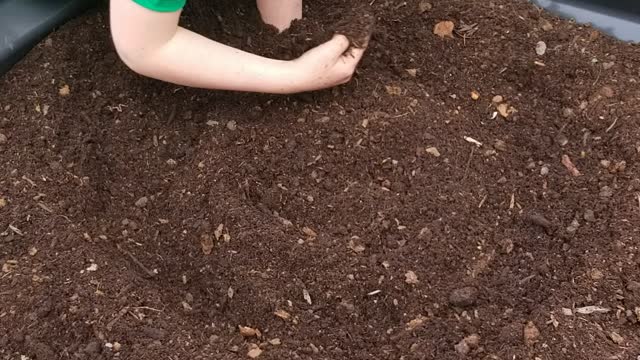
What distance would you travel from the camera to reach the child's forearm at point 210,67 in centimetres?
108

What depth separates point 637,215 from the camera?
1086 mm

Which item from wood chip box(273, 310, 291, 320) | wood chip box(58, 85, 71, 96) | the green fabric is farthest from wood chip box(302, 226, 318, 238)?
wood chip box(58, 85, 71, 96)

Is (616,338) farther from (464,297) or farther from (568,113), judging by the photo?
(568,113)

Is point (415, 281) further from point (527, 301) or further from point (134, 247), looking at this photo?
point (134, 247)

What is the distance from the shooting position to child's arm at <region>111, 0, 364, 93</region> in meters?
1.06

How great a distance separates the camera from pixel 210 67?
43.3 inches

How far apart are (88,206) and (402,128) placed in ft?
1.50

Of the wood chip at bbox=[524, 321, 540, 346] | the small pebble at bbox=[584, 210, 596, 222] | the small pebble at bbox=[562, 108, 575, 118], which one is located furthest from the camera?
the small pebble at bbox=[562, 108, 575, 118]

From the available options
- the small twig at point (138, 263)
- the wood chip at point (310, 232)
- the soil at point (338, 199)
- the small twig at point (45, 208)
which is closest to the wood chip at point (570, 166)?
the soil at point (338, 199)

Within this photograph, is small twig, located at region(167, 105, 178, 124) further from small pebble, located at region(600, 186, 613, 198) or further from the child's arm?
small pebble, located at region(600, 186, 613, 198)

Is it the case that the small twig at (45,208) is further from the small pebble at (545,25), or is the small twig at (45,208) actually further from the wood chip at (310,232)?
the small pebble at (545,25)

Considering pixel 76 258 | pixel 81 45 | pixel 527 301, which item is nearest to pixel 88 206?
pixel 76 258

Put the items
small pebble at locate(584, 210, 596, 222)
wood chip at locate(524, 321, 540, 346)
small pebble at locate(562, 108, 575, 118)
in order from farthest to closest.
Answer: small pebble at locate(562, 108, 575, 118), small pebble at locate(584, 210, 596, 222), wood chip at locate(524, 321, 540, 346)

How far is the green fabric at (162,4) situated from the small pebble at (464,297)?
20.0 inches
